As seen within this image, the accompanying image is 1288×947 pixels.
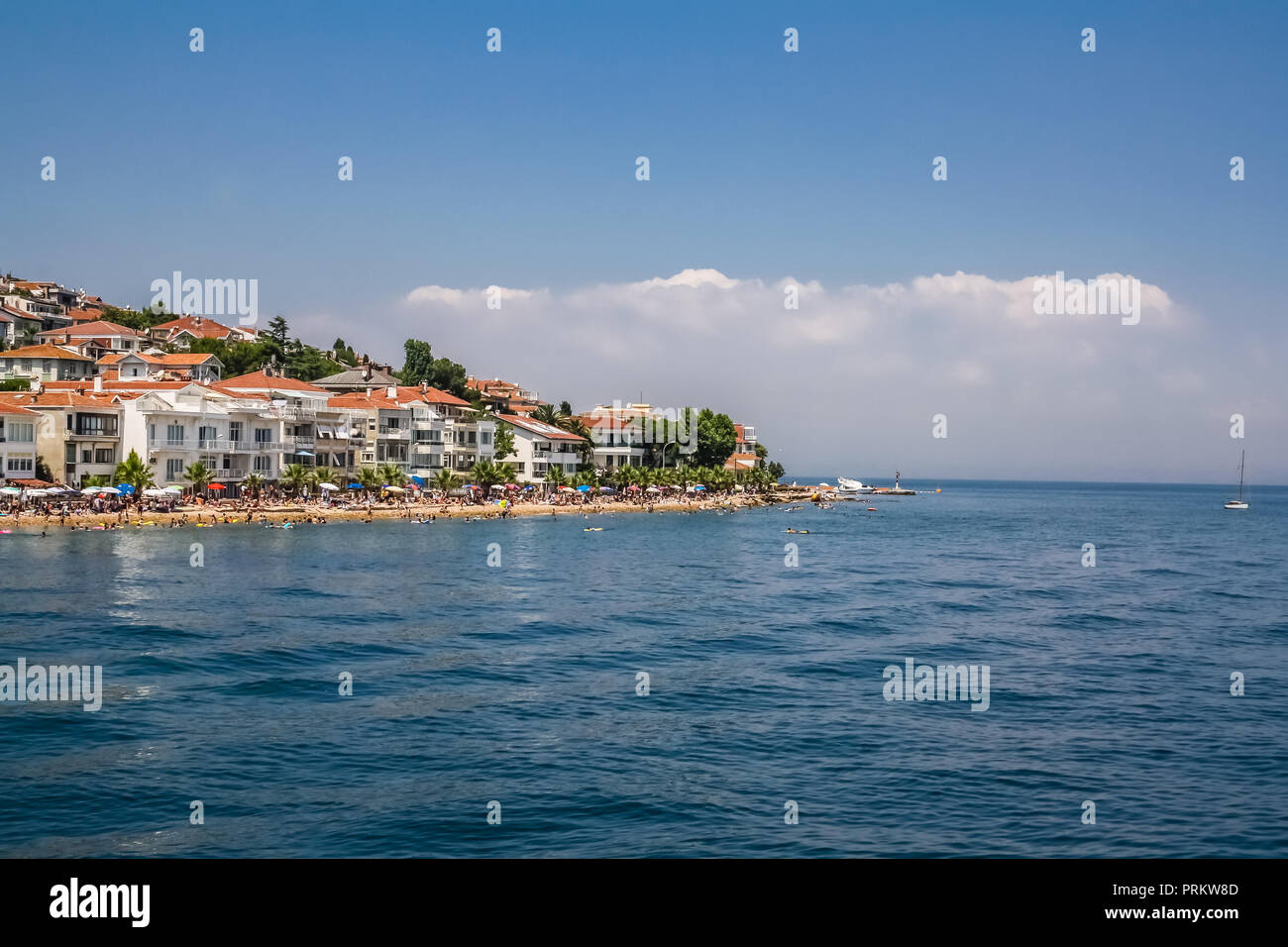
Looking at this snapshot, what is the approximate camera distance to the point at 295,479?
8544 centimetres

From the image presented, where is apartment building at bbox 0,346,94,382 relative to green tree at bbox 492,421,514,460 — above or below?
above

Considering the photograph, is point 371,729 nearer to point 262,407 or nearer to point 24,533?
point 24,533

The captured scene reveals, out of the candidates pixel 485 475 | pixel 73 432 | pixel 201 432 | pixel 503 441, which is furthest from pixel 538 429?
pixel 73 432

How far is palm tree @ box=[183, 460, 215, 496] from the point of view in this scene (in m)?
77.9

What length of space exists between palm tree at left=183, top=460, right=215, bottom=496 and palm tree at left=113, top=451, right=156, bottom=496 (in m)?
4.15

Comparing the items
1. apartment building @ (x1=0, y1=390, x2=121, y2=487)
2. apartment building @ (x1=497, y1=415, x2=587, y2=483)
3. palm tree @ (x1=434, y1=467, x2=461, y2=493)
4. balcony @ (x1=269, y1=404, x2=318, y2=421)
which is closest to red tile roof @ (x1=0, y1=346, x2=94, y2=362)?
apartment building @ (x1=0, y1=390, x2=121, y2=487)

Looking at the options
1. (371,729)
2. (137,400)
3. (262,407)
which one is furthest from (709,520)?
(371,729)

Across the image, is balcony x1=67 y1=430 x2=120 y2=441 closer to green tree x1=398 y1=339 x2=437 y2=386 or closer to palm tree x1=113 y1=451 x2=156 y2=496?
palm tree x1=113 y1=451 x2=156 y2=496

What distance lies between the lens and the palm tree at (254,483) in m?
82.9

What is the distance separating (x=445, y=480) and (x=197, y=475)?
25.0 metres

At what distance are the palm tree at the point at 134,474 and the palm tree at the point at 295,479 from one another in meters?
13.0

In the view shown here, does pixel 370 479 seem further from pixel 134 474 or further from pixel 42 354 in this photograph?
pixel 42 354
